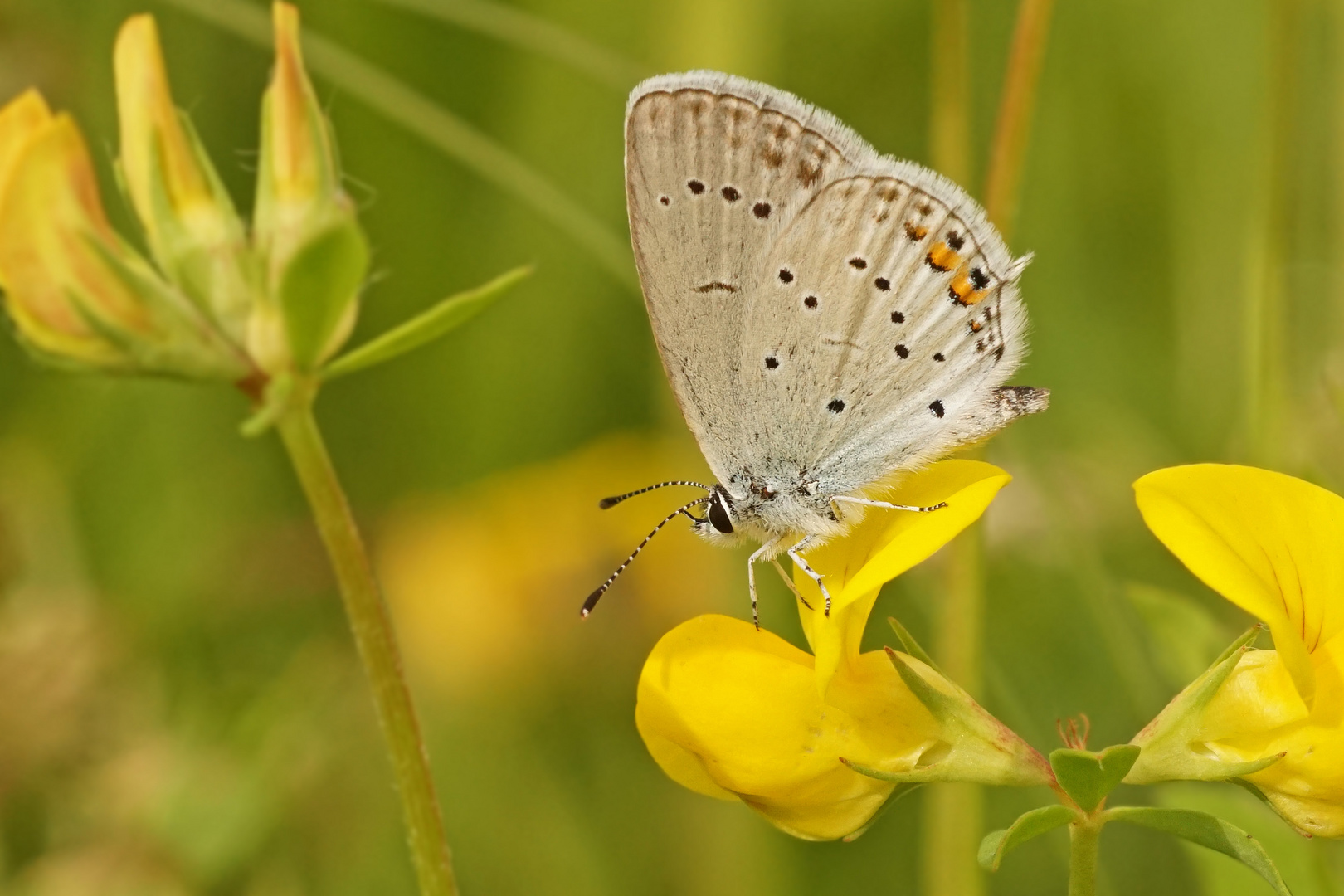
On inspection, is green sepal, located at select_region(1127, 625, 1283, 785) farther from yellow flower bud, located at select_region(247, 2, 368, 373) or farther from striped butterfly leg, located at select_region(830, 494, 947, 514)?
yellow flower bud, located at select_region(247, 2, 368, 373)

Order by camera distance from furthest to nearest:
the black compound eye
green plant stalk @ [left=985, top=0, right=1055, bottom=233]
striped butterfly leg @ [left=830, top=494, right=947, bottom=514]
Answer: green plant stalk @ [left=985, top=0, right=1055, bottom=233], the black compound eye, striped butterfly leg @ [left=830, top=494, right=947, bottom=514]

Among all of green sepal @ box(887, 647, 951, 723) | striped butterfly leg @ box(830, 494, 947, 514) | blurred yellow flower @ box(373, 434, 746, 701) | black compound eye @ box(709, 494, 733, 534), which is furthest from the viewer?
blurred yellow flower @ box(373, 434, 746, 701)

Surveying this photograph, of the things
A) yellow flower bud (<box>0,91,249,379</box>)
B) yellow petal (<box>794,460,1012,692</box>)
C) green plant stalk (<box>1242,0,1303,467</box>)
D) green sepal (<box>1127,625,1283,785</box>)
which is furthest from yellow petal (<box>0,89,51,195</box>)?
green plant stalk (<box>1242,0,1303,467</box>)

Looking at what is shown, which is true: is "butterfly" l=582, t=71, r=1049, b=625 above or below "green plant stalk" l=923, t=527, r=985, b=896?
above

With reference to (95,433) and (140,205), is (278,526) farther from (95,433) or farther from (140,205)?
(140,205)

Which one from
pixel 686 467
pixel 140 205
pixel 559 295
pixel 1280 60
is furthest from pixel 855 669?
pixel 559 295

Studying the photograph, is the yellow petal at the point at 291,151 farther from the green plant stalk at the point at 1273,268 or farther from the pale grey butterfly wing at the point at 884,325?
the green plant stalk at the point at 1273,268

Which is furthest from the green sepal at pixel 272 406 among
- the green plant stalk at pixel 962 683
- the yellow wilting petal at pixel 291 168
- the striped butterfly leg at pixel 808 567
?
the green plant stalk at pixel 962 683
